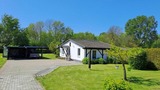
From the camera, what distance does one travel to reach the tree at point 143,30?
230 feet

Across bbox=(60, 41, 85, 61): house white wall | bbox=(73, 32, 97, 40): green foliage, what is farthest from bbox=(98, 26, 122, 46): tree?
bbox=(60, 41, 85, 61): house white wall

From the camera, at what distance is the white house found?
3249 centimetres

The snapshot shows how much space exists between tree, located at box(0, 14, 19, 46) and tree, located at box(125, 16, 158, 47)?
37395 mm

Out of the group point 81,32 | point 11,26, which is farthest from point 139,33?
point 11,26

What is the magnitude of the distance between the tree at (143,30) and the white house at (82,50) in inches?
1471

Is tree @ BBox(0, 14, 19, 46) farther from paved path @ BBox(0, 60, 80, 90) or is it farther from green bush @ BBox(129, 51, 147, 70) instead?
green bush @ BBox(129, 51, 147, 70)

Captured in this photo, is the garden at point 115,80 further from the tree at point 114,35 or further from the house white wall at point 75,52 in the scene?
the tree at point 114,35

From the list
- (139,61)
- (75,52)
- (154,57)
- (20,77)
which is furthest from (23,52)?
(154,57)

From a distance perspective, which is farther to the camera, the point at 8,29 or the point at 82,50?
the point at 8,29

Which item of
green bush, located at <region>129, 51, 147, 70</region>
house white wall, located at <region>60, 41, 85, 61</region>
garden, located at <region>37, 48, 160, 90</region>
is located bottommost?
garden, located at <region>37, 48, 160, 90</region>

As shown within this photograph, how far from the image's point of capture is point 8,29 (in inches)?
2370

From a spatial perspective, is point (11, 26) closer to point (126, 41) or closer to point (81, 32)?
point (81, 32)

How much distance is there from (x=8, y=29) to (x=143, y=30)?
4349cm

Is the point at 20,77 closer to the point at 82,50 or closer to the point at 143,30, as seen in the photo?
the point at 82,50
